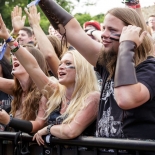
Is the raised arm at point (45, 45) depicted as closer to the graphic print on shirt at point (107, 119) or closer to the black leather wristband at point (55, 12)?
the black leather wristband at point (55, 12)

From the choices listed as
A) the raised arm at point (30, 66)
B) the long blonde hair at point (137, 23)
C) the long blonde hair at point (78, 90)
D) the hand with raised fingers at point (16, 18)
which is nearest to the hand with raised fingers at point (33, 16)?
the hand with raised fingers at point (16, 18)

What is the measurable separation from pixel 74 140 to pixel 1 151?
0.93 m

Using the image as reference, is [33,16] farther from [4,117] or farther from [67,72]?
[4,117]

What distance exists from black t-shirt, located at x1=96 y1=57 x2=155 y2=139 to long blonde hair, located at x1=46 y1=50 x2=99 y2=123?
554 mm

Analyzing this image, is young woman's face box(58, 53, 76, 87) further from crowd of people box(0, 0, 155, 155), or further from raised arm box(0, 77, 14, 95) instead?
raised arm box(0, 77, 14, 95)

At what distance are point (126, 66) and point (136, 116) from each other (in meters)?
0.36

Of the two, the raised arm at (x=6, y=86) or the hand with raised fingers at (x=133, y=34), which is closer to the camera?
the hand with raised fingers at (x=133, y=34)

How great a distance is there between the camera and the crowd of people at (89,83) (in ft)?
10.2

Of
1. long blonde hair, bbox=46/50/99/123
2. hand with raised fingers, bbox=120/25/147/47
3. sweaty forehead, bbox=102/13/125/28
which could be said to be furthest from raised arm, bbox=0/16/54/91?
hand with raised fingers, bbox=120/25/147/47

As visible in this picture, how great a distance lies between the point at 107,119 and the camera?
3369 mm

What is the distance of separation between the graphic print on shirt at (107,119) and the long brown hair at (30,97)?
1291mm

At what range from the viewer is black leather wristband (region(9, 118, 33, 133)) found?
4238 mm

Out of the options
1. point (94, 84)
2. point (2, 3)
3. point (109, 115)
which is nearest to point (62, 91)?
point (94, 84)

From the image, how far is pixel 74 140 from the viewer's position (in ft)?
12.1
